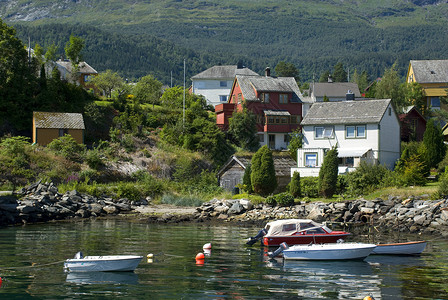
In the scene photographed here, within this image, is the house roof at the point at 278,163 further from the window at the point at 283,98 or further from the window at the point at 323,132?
the window at the point at 283,98

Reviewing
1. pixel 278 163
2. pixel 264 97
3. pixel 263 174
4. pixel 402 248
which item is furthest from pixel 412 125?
pixel 402 248

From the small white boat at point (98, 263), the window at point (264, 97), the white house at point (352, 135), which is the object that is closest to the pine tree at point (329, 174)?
the white house at point (352, 135)

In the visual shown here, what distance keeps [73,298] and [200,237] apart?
54.7 feet

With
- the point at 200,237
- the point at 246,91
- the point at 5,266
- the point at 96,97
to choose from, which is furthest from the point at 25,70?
the point at 5,266

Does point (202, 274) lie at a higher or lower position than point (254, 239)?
lower

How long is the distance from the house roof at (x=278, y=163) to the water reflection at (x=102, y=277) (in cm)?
3581

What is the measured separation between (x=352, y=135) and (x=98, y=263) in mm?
41193

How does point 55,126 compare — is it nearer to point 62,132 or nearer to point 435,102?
point 62,132

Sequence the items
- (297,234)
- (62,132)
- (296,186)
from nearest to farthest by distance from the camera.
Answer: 1. (297,234)
2. (296,186)
3. (62,132)

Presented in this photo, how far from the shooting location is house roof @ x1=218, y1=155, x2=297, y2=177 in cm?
5966

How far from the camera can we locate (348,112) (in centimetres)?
6197

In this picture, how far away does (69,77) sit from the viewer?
267 ft

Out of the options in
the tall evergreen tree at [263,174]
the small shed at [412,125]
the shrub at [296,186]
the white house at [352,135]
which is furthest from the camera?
the small shed at [412,125]

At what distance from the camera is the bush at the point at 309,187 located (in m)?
52.2
